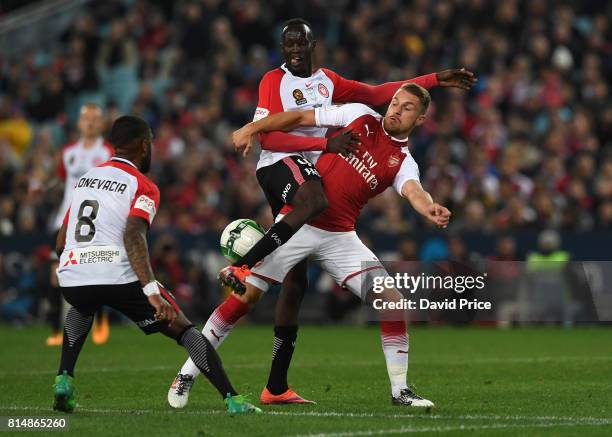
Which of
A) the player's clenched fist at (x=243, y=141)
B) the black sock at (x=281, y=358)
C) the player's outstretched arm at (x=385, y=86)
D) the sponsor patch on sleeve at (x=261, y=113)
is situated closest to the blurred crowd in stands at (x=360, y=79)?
the player's outstretched arm at (x=385, y=86)

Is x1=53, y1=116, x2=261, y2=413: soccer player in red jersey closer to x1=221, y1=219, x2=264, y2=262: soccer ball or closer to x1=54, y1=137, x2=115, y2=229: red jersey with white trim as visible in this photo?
x1=221, y1=219, x2=264, y2=262: soccer ball

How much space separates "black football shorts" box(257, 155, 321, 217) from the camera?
10.2m

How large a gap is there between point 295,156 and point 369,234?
11678 millimetres

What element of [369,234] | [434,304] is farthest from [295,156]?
[369,234]

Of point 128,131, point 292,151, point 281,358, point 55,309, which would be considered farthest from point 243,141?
point 55,309

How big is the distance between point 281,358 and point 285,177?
1.44 m

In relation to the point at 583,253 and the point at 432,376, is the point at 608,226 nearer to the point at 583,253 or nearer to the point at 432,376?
the point at 583,253

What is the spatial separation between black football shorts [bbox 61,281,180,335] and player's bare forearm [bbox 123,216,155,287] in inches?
6.3

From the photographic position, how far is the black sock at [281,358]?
10555 mm

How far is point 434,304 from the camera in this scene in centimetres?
1292

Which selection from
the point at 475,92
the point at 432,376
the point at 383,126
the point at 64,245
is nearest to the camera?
the point at 64,245

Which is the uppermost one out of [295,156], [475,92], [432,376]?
[475,92]

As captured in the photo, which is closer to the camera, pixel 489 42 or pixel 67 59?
pixel 489 42

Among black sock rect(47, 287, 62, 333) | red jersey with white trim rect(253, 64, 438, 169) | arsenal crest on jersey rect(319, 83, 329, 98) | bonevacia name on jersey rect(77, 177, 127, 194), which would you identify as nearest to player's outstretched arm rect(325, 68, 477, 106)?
red jersey with white trim rect(253, 64, 438, 169)
